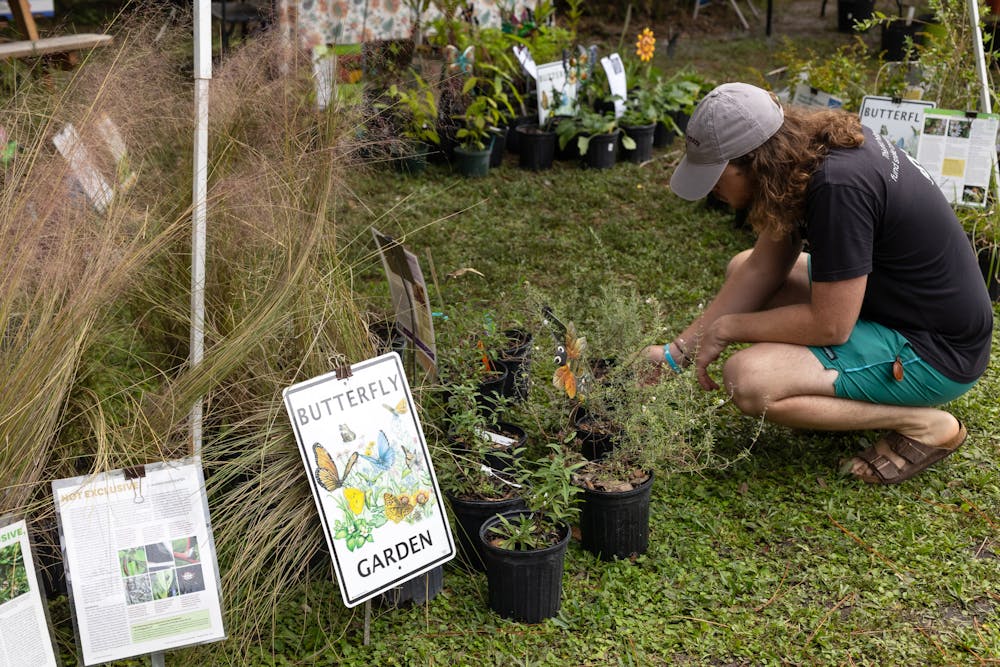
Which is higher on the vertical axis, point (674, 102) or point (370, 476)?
point (370, 476)

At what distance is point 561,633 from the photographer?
7.73 ft

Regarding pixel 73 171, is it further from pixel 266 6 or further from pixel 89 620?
pixel 266 6

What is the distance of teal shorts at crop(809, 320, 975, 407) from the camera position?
2.82 m

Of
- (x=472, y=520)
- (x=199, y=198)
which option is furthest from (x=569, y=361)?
(x=199, y=198)

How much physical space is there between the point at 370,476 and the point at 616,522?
0.71 m

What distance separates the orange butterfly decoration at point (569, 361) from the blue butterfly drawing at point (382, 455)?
0.54m

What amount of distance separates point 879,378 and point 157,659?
211 centimetres

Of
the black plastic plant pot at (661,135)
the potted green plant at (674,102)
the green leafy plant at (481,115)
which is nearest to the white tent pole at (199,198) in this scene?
the green leafy plant at (481,115)

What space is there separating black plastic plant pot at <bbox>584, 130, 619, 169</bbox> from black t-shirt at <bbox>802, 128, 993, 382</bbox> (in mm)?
3117

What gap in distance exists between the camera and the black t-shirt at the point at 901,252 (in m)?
2.61

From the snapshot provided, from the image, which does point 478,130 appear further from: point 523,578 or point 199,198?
point 523,578

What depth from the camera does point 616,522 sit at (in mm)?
2557

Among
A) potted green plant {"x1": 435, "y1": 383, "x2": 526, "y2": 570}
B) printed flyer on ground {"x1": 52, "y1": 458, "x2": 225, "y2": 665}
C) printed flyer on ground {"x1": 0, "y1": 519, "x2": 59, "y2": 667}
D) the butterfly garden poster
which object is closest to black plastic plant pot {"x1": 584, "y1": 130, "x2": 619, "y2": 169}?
potted green plant {"x1": 435, "y1": 383, "x2": 526, "y2": 570}

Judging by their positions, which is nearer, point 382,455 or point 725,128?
point 382,455
